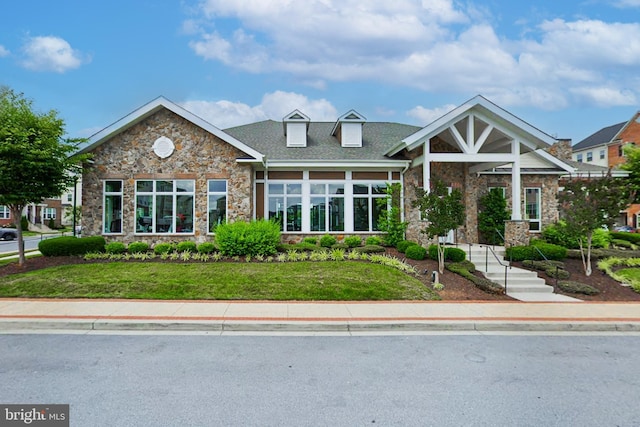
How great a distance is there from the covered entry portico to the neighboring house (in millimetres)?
32886

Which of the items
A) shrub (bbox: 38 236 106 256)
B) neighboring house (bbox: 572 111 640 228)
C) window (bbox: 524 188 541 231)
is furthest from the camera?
neighboring house (bbox: 572 111 640 228)

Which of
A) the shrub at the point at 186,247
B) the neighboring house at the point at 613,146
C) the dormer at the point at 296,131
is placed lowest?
the shrub at the point at 186,247

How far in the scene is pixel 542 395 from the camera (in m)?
4.76

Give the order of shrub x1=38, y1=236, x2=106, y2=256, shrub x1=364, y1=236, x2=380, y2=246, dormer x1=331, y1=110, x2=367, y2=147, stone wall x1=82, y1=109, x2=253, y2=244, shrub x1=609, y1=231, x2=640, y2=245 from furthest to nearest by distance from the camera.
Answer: dormer x1=331, y1=110, x2=367, y2=147
shrub x1=609, y1=231, x2=640, y2=245
shrub x1=364, y1=236, x2=380, y2=246
stone wall x1=82, y1=109, x2=253, y2=244
shrub x1=38, y1=236, x2=106, y2=256

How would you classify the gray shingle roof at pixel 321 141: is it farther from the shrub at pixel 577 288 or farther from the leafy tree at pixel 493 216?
the shrub at pixel 577 288

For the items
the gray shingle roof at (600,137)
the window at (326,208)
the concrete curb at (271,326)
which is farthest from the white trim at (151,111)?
the gray shingle roof at (600,137)

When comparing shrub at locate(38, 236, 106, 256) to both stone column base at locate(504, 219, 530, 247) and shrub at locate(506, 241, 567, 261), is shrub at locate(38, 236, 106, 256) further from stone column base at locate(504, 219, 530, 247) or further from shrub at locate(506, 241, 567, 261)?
stone column base at locate(504, 219, 530, 247)

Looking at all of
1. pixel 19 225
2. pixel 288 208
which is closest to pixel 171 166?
pixel 288 208

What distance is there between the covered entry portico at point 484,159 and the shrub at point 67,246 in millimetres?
12532

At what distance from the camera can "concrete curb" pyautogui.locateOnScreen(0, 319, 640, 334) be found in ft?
24.9

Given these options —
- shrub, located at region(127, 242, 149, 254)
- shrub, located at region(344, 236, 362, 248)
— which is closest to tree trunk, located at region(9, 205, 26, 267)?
shrub, located at region(127, 242, 149, 254)

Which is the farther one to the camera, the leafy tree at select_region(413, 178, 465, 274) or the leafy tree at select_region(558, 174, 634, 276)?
the leafy tree at select_region(558, 174, 634, 276)

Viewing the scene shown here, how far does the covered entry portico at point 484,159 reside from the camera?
15.0 metres

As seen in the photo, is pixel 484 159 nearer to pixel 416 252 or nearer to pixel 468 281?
pixel 416 252
